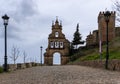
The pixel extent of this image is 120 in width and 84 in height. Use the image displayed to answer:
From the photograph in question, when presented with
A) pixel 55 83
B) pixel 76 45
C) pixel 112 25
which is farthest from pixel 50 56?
pixel 55 83

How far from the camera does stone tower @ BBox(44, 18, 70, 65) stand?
342 feet

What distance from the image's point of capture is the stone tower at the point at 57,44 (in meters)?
104

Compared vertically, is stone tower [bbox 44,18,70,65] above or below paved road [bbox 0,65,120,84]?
above

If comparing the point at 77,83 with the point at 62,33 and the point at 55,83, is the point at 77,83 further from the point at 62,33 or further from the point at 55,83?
the point at 62,33

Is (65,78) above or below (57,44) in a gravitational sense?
below

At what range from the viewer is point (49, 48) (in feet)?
345

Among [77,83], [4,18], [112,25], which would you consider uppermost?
[112,25]

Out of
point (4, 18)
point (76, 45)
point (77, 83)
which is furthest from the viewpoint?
point (76, 45)

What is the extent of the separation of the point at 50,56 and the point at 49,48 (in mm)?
2635

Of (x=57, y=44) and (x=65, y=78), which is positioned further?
(x=57, y=44)

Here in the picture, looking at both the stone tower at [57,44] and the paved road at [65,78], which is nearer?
the paved road at [65,78]

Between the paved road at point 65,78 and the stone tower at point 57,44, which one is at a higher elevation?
the stone tower at point 57,44

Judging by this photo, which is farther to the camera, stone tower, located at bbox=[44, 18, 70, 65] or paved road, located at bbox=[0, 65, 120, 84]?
stone tower, located at bbox=[44, 18, 70, 65]

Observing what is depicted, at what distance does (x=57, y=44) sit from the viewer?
105250 mm
